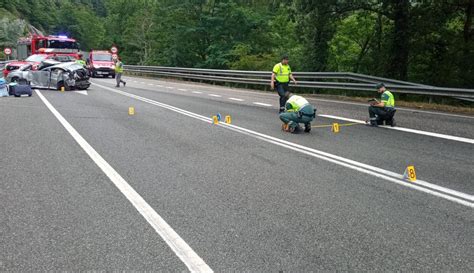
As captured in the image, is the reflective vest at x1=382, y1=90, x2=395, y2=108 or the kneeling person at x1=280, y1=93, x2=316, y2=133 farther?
the reflective vest at x1=382, y1=90, x2=395, y2=108

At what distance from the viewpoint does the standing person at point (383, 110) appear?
396 inches

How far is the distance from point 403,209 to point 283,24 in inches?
1473

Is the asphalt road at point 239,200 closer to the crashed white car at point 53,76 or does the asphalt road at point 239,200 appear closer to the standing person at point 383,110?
the standing person at point 383,110

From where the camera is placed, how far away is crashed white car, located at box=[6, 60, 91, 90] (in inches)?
765

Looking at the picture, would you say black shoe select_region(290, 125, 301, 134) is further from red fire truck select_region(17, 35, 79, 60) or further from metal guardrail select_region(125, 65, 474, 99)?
red fire truck select_region(17, 35, 79, 60)

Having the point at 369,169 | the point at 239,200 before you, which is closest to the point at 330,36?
the point at 369,169

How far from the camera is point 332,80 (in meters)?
20.3

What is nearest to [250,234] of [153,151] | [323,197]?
[323,197]

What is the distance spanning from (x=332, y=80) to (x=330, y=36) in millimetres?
6698

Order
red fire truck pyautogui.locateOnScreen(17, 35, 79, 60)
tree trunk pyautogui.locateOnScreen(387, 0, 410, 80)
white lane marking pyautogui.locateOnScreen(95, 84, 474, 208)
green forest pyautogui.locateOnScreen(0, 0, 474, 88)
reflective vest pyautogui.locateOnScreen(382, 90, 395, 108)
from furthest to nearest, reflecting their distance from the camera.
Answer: red fire truck pyautogui.locateOnScreen(17, 35, 79, 60)
green forest pyautogui.locateOnScreen(0, 0, 474, 88)
tree trunk pyautogui.locateOnScreen(387, 0, 410, 80)
reflective vest pyautogui.locateOnScreen(382, 90, 395, 108)
white lane marking pyautogui.locateOnScreen(95, 84, 474, 208)

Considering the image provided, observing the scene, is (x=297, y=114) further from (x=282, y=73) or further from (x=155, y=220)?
(x=155, y=220)

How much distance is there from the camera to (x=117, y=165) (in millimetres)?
6168

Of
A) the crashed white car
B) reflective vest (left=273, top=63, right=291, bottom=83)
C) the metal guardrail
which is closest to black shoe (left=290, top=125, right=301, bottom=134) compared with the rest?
reflective vest (left=273, top=63, right=291, bottom=83)

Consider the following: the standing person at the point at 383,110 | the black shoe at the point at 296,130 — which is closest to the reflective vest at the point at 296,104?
the black shoe at the point at 296,130
